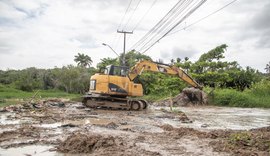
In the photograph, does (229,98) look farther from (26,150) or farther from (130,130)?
(26,150)

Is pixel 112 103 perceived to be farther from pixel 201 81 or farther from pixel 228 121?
pixel 201 81

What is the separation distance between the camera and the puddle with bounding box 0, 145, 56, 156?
7.12 meters

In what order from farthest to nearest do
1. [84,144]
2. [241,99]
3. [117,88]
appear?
[241,99] → [117,88] → [84,144]

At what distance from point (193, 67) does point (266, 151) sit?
3094cm

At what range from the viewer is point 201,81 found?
120 ft

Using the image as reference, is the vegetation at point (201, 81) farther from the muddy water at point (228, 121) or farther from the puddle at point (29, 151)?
the puddle at point (29, 151)

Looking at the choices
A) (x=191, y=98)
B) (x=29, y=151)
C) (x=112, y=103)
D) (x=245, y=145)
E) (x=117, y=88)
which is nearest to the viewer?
(x=29, y=151)

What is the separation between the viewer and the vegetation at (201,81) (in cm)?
2700

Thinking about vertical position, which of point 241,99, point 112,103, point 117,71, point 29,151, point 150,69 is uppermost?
point 150,69

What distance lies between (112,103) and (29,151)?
1258cm

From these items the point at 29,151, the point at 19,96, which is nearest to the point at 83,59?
the point at 19,96

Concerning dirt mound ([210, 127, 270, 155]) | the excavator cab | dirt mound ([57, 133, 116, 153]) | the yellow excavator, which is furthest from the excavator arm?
dirt mound ([57, 133, 116, 153])

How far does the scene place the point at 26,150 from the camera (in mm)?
7504

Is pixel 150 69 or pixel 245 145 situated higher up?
pixel 150 69
